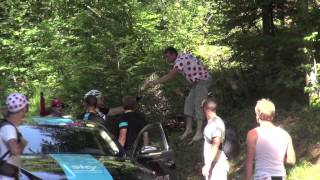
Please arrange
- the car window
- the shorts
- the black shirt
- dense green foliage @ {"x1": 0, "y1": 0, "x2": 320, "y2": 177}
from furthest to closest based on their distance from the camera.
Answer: dense green foliage @ {"x1": 0, "y1": 0, "x2": 320, "y2": 177}
the black shirt
the car window
the shorts

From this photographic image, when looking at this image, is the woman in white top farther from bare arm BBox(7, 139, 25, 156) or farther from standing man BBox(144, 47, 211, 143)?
standing man BBox(144, 47, 211, 143)

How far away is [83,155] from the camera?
6645 mm

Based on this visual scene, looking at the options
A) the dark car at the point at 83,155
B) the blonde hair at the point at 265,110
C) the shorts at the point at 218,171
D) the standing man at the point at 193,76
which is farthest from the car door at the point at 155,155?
the standing man at the point at 193,76

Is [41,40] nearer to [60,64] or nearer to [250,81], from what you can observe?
[60,64]

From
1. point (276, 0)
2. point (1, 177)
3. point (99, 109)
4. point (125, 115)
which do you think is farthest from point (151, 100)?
point (1, 177)

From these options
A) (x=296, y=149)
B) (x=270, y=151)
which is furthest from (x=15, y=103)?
(x=296, y=149)

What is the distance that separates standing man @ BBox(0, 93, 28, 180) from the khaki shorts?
677 cm

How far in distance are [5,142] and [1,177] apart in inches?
13.4

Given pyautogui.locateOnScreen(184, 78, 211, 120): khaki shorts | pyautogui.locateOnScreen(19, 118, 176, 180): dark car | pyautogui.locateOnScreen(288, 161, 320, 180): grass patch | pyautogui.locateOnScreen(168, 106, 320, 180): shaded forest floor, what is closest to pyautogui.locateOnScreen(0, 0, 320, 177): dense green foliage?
pyautogui.locateOnScreen(168, 106, 320, 180): shaded forest floor

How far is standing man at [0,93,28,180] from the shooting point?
17.0 ft

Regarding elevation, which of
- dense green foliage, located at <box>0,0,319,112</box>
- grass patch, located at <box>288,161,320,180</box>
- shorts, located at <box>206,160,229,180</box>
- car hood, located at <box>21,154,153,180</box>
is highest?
dense green foliage, located at <box>0,0,319,112</box>

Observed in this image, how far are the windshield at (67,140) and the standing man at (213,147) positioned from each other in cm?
122

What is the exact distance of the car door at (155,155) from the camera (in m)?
7.29

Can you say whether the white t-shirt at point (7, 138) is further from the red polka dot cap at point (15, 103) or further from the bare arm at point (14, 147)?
the red polka dot cap at point (15, 103)
